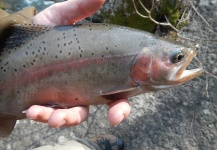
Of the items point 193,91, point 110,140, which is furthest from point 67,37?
point 193,91

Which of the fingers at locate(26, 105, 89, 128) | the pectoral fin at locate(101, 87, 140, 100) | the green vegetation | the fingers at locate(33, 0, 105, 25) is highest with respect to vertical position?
the fingers at locate(33, 0, 105, 25)

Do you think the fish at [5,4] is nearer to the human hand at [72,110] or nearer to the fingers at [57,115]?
the human hand at [72,110]

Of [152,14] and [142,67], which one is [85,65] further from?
[152,14]

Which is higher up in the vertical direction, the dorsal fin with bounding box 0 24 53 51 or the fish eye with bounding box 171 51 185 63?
the dorsal fin with bounding box 0 24 53 51

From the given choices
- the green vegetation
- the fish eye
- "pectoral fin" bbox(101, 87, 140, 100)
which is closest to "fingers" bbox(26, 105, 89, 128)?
"pectoral fin" bbox(101, 87, 140, 100)

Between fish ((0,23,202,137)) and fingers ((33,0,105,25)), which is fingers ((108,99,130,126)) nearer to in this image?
fish ((0,23,202,137))

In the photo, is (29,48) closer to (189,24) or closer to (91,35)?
(91,35)

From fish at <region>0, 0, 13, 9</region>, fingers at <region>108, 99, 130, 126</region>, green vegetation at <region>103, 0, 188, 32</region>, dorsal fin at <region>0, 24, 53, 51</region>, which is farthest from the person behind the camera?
fish at <region>0, 0, 13, 9</region>

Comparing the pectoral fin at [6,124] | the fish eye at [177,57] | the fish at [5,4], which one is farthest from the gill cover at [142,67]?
the fish at [5,4]
